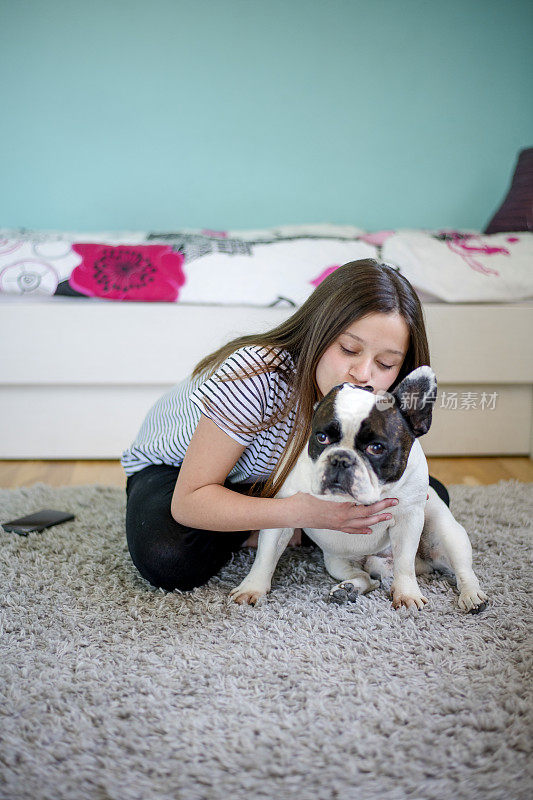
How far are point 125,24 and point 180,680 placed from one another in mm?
3475

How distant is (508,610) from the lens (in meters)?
1.26

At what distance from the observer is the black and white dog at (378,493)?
3.47 ft

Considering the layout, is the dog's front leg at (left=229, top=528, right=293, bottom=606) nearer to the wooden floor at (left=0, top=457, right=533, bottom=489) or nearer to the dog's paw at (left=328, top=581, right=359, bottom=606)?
the dog's paw at (left=328, top=581, right=359, bottom=606)

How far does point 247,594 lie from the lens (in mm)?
1293

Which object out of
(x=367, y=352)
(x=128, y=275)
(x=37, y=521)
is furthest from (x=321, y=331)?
(x=128, y=275)

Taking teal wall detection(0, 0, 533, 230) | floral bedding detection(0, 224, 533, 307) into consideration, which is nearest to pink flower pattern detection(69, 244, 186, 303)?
floral bedding detection(0, 224, 533, 307)

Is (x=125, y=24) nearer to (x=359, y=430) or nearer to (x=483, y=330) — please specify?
(x=483, y=330)

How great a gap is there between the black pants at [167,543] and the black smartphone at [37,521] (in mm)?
324

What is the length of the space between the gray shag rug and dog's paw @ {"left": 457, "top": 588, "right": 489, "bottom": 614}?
0.06 ft

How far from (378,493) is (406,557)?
22 cm

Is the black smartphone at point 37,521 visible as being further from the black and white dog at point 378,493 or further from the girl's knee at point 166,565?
the black and white dog at point 378,493

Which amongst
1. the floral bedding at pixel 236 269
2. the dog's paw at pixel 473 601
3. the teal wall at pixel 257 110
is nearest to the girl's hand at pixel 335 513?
the dog's paw at pixel 473 601

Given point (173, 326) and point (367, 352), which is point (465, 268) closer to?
point (173, 326)

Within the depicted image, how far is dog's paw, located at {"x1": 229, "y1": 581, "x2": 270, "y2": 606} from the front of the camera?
1.29 meters
